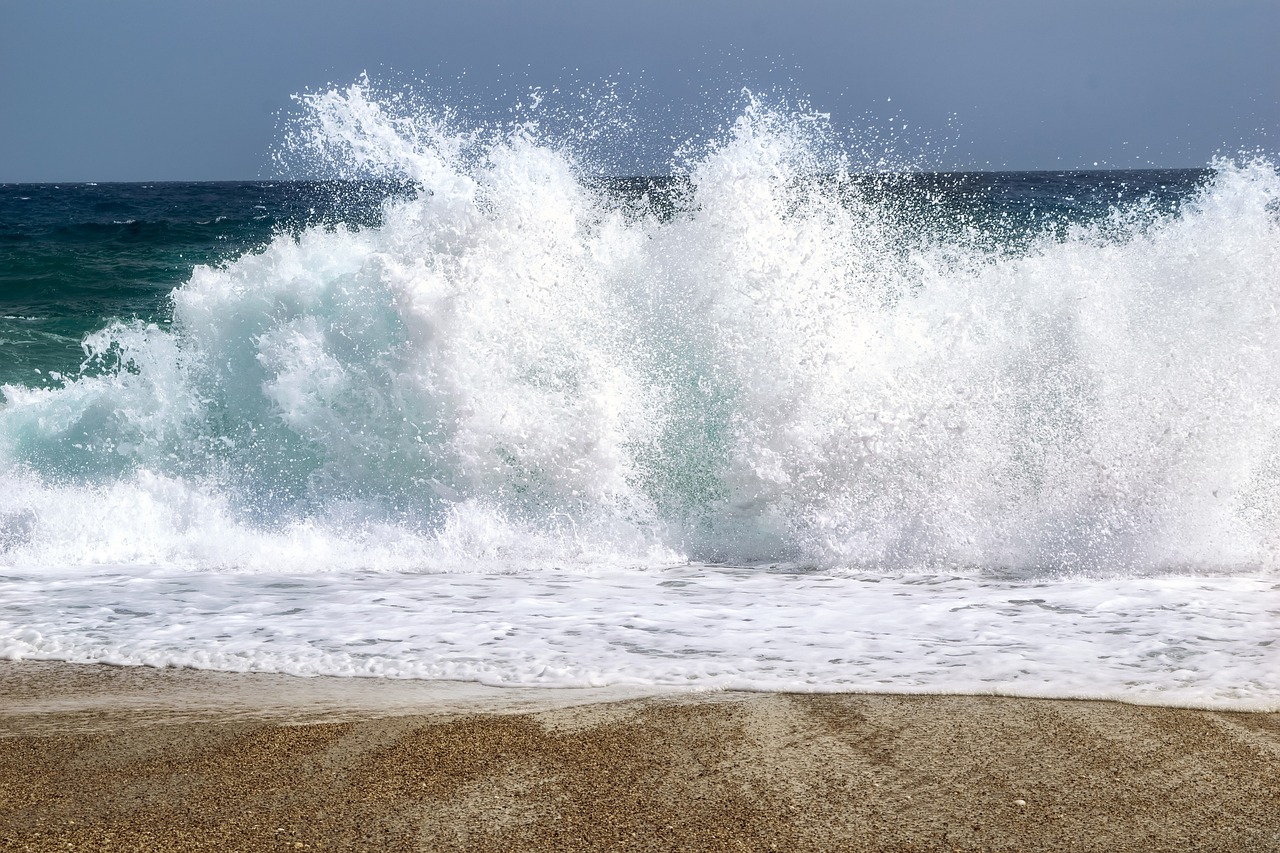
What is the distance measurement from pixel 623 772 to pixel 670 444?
349cm

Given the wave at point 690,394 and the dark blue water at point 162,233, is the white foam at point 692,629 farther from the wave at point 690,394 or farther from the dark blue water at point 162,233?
the dark blue water at point 162,233

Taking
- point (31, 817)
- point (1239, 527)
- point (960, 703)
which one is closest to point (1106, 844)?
point (960, 703)

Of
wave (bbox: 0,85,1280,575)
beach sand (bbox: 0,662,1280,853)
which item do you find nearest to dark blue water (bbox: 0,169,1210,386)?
wave (bbox: 0,85,1280,575)

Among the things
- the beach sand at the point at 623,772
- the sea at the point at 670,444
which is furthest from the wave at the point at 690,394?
the beach sand at the point at 623,772

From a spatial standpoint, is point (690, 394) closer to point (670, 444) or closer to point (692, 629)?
point (670, 444)

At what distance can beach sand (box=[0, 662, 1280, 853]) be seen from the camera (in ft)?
8.30

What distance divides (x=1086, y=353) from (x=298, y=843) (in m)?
5.32

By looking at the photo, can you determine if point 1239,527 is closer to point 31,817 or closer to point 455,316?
point 455,316

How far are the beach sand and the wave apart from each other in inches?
80.4

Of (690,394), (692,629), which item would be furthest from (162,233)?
(692,629)

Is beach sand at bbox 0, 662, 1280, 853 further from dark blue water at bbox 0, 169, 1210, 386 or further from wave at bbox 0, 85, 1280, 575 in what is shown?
dark blue water at bbox 0, 169, 1210, 386

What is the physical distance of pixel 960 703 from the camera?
3350mm

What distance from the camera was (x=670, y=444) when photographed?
6.25 m

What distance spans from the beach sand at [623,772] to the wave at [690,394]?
204cm
